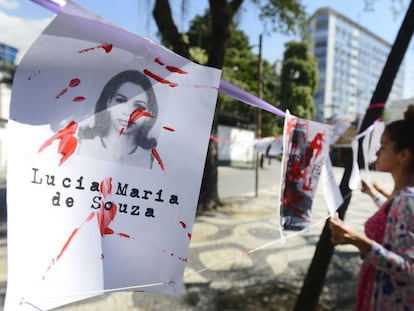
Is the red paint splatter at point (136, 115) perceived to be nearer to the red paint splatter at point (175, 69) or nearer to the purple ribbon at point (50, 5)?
the red paint splatter at point (175, 69)

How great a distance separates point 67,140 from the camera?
1.08 metres

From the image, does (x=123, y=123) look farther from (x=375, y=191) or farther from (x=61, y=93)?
(x=375, y=191)

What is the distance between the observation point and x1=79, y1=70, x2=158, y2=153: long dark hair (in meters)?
1.12

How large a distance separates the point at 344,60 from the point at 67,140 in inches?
3469

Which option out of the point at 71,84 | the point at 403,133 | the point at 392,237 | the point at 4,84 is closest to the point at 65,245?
the point at 71,84

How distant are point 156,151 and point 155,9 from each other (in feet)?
20.7

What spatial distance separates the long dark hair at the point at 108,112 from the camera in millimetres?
1121

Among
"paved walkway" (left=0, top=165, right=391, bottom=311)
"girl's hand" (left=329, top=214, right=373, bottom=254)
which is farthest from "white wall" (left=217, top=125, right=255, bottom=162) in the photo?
"girl's hand" (left=329, top=214, right=373, bottom=254)

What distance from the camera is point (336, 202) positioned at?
2787 millimetres

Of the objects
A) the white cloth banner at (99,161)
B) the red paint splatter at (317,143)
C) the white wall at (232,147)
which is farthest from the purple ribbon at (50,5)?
the white wall at (232,147)

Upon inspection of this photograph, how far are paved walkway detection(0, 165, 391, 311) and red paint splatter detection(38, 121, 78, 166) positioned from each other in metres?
1.14

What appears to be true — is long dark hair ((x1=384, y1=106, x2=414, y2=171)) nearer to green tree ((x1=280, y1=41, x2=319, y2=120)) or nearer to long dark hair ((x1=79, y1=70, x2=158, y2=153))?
long dark hair ((x1=79, y1=70, x2=158, y2=153))

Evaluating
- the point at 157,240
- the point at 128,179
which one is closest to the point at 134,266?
the point at 157,240

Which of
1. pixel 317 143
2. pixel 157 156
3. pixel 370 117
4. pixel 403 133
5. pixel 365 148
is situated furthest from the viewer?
pixel 365 148
